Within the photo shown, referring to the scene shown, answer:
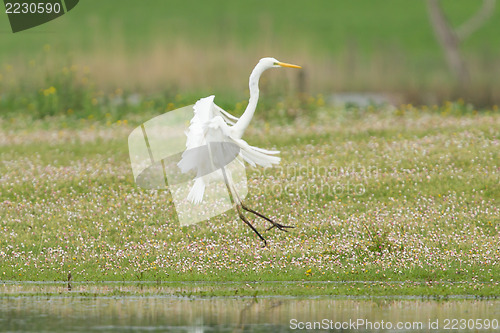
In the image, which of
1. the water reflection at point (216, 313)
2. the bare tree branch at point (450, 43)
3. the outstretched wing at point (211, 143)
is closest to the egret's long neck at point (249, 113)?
the outstretched wing at point (211, 143)

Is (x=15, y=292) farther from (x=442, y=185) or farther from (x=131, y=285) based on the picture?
(x=442, y=185)

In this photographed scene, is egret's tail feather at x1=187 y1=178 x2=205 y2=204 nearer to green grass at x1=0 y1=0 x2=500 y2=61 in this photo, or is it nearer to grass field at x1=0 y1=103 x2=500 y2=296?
grass field at x1=0 y1=103 x2=500 y2=296

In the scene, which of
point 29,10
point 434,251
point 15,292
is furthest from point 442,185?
point 29,10

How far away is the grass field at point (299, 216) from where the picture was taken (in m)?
15.9

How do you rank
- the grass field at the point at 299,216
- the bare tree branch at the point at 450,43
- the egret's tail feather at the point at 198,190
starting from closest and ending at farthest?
the grass field at the point at 299,216, the egret's tail feather at the point at 198,190, the bare tree branch at the point at 450,43

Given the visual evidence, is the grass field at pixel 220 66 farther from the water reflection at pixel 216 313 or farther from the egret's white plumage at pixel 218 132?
the water reflection at pixel 216 313

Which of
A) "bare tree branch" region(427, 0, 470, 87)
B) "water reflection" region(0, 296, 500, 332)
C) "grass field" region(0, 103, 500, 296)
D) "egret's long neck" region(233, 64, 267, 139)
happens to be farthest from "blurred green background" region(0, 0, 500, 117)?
"water reflection" region(0, 296, 500, 332)

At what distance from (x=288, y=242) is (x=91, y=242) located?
3.83 meters

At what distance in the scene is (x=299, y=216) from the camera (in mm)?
18672

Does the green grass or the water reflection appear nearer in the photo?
the water reflection

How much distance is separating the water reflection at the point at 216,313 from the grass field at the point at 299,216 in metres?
1.16

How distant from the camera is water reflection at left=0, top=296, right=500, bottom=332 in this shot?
38.7ft

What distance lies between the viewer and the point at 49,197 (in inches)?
A: 803

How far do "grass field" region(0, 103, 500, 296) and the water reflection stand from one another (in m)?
1.16
